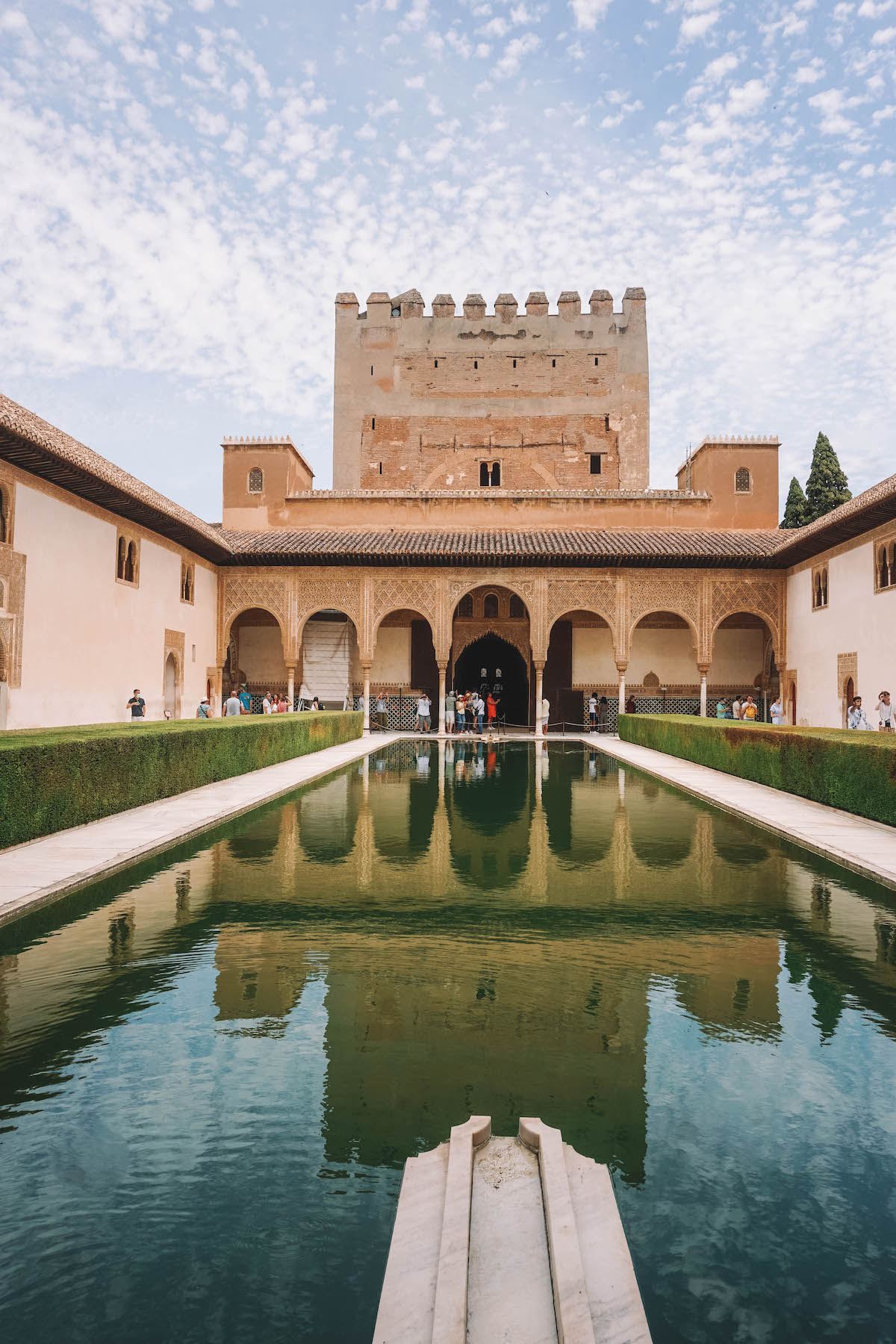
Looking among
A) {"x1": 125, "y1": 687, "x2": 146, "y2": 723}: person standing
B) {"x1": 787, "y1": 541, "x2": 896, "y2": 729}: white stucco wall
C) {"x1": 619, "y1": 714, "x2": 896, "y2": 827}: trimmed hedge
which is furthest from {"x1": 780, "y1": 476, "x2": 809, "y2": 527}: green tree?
{"x1": 125, "y1": 687, "x2": 146, "y2": 723}: person standing

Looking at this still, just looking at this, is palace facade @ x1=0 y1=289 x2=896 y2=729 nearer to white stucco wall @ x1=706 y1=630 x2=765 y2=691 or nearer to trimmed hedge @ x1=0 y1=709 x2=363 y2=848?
white stucco wall @ x1=706 y1=630 x2=765 y2=691

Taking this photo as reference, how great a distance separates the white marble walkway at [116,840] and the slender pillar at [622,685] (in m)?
12.6

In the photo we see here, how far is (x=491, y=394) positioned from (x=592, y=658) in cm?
1193

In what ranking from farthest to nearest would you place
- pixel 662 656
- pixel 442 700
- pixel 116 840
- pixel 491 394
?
pixel 491 394, pixel 662 656, pixel 442 700, pixel 116 840

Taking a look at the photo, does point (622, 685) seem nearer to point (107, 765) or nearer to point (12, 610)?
point (12, 610)

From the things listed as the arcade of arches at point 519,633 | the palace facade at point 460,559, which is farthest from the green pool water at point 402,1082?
the arcade of arches at point 519,633

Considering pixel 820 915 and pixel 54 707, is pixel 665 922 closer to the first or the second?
pixel 820 915

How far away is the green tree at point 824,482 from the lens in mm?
32188

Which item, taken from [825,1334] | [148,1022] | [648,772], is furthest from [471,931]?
[648,772]

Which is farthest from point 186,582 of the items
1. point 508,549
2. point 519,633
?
point 519,633

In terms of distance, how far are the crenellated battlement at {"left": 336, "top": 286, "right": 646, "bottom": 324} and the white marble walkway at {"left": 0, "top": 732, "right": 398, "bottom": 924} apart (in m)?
25.2

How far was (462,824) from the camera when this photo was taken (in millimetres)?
7418

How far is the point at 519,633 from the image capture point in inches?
967

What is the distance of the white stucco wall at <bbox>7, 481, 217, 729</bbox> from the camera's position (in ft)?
42.5
